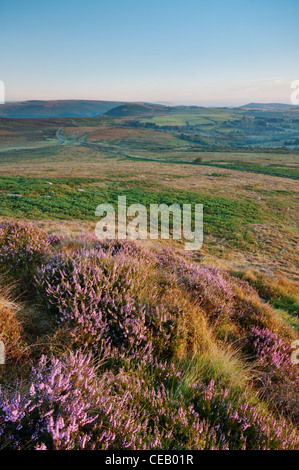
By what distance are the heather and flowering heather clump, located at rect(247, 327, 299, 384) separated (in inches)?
0.8

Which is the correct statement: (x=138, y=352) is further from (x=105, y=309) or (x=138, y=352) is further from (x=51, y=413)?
(x=51, y=413)

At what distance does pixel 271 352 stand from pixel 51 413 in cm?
333

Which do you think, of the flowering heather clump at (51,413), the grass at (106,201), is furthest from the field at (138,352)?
the grass at (106,201)

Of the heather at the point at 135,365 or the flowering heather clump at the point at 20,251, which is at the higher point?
the flowering heather clump at the point at 20,251

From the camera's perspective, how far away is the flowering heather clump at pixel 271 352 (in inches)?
137

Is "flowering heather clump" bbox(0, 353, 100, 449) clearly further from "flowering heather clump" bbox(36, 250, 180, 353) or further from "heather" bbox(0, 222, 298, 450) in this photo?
"flowering heather clump" bbox(36, 250, 180, 353)

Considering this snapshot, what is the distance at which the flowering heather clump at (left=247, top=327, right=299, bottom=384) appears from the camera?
349 cm

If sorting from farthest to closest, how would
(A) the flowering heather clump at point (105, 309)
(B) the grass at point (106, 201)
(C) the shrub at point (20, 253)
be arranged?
(B) the grass at point (106, 201) < (C) the shrub at point (20, 253) < (A) the flowering heather clump at point (105, 309)

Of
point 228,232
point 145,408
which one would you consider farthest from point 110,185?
point 145,408

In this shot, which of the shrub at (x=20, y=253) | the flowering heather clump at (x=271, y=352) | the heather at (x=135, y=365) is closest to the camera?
the heather at (x=135, y=365)

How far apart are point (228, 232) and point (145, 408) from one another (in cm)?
2050

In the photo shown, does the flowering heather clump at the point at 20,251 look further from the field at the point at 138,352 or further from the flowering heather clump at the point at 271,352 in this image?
the flowering heather clump at the point at 271,352

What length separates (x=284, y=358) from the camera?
12.6ft
